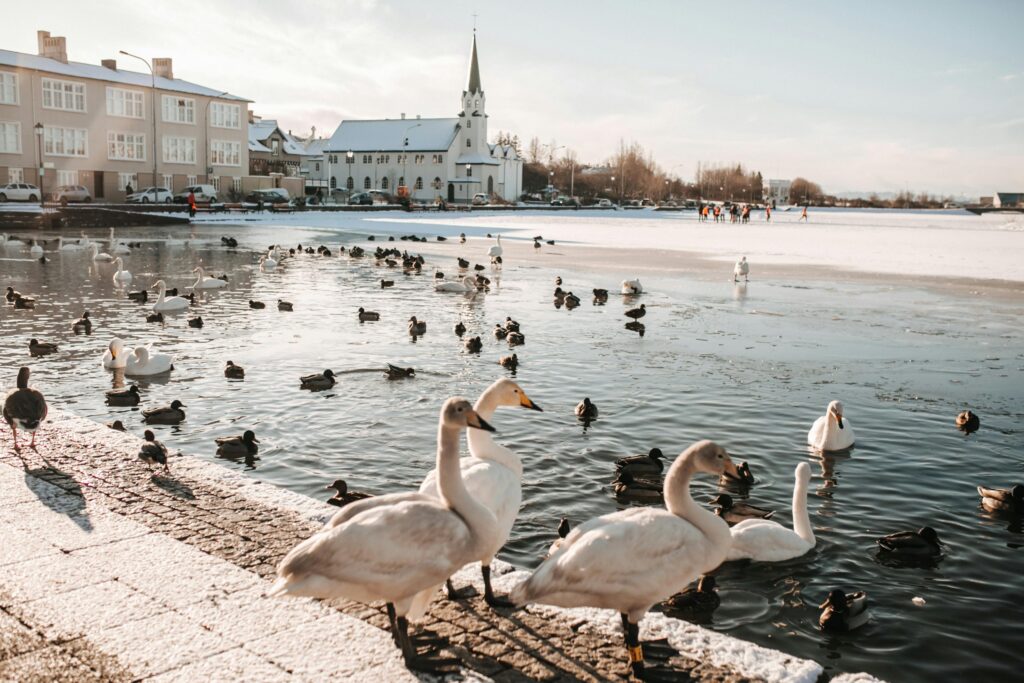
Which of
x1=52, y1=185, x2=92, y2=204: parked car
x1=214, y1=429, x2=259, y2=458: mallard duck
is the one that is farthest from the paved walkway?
x1=52, y1=185, x2=92, y2=204: parked car

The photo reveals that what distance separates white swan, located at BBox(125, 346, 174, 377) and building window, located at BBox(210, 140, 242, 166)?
7613cm

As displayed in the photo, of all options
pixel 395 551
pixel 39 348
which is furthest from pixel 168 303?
pixel 395 551

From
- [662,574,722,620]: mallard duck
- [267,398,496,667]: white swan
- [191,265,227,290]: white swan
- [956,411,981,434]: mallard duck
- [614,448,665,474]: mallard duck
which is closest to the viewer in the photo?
[267,398,496,667]: white swan

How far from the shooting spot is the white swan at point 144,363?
45.2 feet

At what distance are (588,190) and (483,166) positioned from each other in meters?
48.7

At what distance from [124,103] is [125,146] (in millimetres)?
3760

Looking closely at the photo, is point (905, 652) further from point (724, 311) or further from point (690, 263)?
point (690, 263)

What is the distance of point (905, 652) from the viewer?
20.5 ft

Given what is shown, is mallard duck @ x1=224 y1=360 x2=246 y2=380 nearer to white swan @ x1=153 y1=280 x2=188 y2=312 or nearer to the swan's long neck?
white swan @ x1=153 y1=280 x2=188 y2=312

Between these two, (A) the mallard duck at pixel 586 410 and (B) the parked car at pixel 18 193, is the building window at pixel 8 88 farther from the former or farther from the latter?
(A) the mallard duck at pixel 586 410

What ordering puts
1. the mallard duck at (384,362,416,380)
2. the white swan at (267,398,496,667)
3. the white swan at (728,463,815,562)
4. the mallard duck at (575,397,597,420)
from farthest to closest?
the mallard duck at (384,362,416,380)
the mallard duck at (575,397,597,420)
the white swan at (728,463,815,562)
the white swan at (267,398,496,667)

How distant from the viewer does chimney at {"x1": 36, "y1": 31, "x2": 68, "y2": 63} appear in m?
72.4

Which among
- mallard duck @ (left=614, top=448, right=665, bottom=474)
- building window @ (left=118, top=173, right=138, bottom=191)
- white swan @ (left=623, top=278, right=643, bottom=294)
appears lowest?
mallard duck @ (left=614, top=448, right=665, bottom=474)

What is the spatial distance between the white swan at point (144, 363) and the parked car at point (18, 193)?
2287 inches
